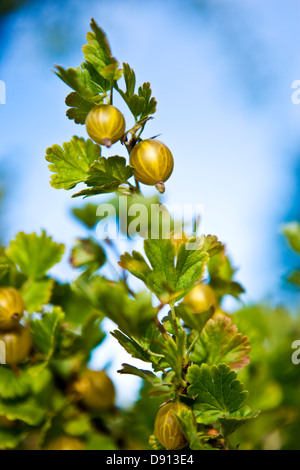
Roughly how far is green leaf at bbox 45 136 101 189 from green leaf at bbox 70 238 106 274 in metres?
0.17

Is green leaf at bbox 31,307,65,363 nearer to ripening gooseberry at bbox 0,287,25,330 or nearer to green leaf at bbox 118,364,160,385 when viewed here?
ripening gooseberry at bbox 0,287,25,330

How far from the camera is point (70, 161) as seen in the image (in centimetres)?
47

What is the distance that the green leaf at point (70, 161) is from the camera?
47cm

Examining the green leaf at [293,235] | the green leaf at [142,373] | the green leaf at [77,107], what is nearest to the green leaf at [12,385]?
the green leaf at [142,373]

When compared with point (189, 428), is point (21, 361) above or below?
above

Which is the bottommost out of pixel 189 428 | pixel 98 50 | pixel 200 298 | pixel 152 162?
pixel 189 428

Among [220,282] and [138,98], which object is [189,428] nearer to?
[220,282]

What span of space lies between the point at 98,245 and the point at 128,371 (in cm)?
25

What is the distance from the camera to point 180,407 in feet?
1.29

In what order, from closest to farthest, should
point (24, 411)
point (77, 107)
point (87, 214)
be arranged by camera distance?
point (77, 107) → point (24, 411) → point (87, 214)

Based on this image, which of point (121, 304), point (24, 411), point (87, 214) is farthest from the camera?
point (87, 214)

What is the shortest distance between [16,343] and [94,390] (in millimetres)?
131

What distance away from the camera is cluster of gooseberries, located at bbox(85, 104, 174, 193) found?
0.43m

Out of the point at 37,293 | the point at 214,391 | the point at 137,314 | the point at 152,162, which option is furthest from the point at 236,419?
the point at 37,293
